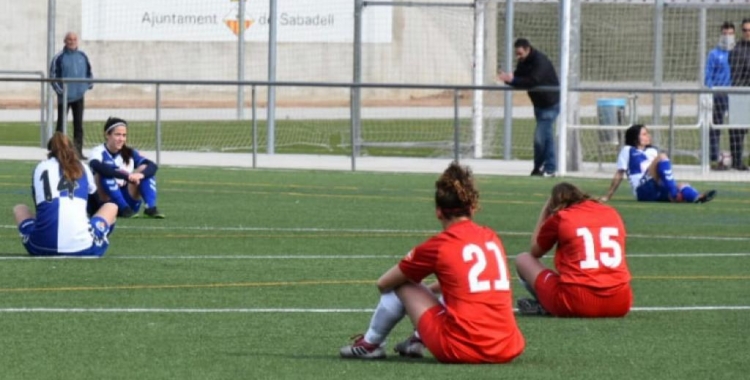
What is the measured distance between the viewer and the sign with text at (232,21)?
113 feet

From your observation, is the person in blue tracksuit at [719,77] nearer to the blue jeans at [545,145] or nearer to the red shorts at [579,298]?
the blue jeans at [545,145]

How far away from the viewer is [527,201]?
69.4 feet

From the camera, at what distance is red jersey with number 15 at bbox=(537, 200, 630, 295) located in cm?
1114

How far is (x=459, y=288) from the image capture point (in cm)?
924

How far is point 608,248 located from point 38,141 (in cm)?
2086

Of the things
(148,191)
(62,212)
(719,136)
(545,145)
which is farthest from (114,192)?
(719,136)

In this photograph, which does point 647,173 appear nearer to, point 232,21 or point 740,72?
point 740,72

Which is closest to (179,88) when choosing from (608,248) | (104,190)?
(104,190)

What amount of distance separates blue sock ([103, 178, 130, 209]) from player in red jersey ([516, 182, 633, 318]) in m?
7.02

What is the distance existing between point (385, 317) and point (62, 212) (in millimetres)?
4918

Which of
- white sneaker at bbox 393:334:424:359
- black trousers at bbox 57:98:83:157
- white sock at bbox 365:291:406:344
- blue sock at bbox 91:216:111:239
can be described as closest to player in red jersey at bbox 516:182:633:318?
white sneaker at bbox 393:334:424:359

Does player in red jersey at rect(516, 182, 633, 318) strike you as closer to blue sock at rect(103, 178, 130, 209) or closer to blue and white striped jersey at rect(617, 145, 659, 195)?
blue sock at rect(103, 178, 130, 209)

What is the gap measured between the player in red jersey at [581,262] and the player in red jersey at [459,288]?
6.01ft

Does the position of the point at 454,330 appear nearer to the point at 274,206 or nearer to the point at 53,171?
the point at 53,171
